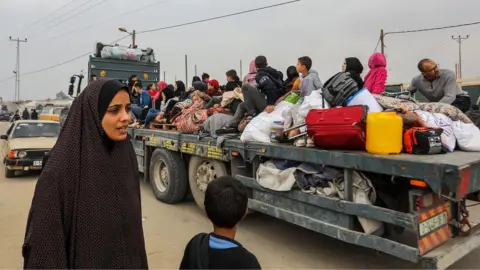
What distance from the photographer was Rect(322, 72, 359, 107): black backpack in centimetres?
379

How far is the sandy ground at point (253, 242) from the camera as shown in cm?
388

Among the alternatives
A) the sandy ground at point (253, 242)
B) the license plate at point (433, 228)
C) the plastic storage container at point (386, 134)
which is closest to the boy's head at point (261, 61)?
the sandy ground at point (253, 242)

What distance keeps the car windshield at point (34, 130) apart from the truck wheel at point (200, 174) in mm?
6155

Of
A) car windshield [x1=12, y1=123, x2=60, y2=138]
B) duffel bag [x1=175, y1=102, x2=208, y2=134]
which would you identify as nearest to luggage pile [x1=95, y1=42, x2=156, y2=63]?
car windshield [x1=12, y1=123, x2=60, y2=138]

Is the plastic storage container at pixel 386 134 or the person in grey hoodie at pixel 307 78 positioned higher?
the person in grey hoodie at pixel 307 78

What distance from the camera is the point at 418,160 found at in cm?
278

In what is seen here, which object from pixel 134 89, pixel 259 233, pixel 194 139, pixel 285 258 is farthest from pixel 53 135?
pixel 285 258

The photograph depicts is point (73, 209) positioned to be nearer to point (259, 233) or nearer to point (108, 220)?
point (108, 220)

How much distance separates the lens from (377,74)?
196 inches

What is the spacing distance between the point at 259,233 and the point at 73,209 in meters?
3.47

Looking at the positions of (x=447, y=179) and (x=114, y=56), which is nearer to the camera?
(x=447, y=179)

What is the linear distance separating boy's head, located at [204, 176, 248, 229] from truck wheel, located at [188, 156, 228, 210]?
3281 millimetres

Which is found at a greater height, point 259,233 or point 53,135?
point 53,135

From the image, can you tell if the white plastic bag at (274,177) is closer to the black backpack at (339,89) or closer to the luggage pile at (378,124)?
the luggage pile at (378,124)
